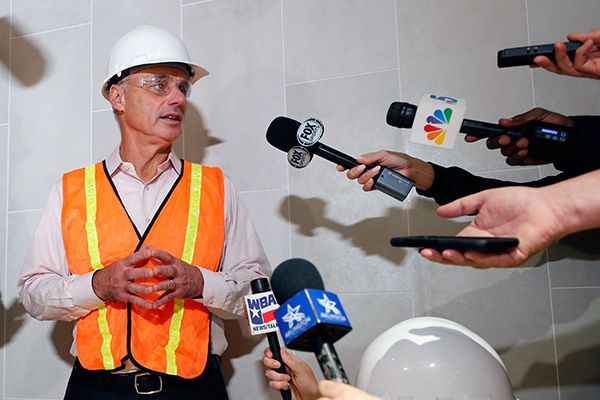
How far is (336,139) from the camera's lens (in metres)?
2.46

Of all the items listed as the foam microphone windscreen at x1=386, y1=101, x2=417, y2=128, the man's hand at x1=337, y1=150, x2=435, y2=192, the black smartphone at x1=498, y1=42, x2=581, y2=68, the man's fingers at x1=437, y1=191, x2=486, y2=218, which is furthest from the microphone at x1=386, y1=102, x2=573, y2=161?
the man's fingers at x1=437, y1=191, x2=486, y2=218

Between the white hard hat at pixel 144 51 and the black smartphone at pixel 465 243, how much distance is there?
4.57 feet

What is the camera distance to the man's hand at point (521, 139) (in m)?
1.87

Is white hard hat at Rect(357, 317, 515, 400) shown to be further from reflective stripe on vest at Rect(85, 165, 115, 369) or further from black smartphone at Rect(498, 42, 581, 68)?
reflective stripe on vest at Rect(85, 165, 115, 369)

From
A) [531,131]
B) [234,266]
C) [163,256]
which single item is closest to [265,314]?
[163,256]

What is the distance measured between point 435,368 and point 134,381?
1.22 metres

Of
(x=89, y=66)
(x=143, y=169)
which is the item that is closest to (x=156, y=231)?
(x=143, y=169)

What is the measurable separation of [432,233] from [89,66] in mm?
1841

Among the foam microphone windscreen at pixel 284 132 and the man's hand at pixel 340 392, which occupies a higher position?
the foam microphone windscreen at pixel 284 132

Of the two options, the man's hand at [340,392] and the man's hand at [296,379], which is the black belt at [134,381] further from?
the man's hand at [340,392]

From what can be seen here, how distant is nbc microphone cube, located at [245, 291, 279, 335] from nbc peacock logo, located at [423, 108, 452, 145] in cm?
74

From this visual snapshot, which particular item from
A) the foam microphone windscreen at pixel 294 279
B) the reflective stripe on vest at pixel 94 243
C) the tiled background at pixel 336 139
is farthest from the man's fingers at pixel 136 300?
the foam microphone windscreen at pixel 294 279

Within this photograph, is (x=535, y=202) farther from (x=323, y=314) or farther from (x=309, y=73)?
(x=309, y=73)

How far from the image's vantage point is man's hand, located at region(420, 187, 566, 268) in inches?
48.8
